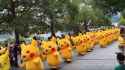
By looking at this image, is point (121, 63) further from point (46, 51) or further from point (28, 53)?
point (46, 51)

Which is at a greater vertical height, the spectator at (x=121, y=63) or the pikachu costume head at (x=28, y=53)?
the spectator at (x=121, y=63)

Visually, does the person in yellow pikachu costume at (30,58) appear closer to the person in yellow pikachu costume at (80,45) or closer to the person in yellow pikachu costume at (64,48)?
the person in yellow pikachu costume at (64,48)

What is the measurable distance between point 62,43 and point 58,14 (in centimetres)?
548

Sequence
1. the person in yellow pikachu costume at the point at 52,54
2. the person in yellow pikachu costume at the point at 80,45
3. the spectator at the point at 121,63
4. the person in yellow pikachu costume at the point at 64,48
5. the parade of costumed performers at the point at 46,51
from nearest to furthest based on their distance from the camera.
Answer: the spectator at the point at 121,63
the parade of costumed performers at the point at 46,51
the person in yellow pikachu costume at the point at 52,54
the person in yellow pikachu costume at the point at 64,48
the person in yellow pikachu costume at the point at 80,45

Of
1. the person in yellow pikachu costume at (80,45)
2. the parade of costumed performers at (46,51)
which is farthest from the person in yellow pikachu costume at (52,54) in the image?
the person in yellow pikachu costume at (80,45)

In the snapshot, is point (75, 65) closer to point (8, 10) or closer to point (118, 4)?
point (8, 10)

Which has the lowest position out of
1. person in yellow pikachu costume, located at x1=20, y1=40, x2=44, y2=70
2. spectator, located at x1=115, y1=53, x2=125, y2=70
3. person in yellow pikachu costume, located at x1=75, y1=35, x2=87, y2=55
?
person in yellow pikachu costume, located at x1=75, y1=35, x2=87, y2=55

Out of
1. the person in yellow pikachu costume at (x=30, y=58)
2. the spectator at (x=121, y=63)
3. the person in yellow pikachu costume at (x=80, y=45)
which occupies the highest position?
the spectator at (x=121, y=63)

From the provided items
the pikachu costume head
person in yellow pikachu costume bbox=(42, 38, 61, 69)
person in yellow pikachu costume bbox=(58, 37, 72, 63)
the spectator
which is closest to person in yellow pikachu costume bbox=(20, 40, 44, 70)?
the pikachu costume head

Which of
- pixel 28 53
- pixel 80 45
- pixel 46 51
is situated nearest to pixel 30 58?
pixel 28 53

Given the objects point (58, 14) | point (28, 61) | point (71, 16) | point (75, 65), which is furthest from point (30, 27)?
point (71, 16)

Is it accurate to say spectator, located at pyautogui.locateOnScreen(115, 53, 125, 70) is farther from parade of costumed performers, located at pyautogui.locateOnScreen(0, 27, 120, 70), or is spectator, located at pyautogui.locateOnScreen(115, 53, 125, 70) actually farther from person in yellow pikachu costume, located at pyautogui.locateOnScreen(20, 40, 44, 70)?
person in yellow pikachu costume, located at pyautogui.locateOnScreen(20, 40, 44, 70)

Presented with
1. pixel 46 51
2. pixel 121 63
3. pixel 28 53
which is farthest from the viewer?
pixel 46 51

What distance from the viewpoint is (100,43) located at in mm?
37406
